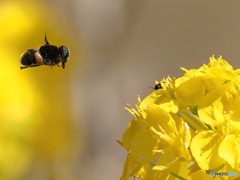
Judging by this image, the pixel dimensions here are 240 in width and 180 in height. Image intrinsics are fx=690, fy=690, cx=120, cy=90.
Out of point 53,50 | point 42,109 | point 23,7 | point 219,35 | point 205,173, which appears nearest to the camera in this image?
point 205,173

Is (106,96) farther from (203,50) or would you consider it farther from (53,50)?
(53,50)

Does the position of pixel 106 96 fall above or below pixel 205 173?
below

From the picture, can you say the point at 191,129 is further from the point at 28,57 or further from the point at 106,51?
the point at 106,51

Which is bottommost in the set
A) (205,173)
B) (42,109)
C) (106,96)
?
(106,96)

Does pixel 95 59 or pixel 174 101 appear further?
pixel 95 59

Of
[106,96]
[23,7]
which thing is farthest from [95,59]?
[23,7]

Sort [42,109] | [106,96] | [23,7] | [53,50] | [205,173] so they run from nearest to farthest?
1. [205,173]
2. [53,50]
3. [42,109]
4. [23,7]
5. [106,96]

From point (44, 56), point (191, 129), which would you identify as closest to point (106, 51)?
point (44, 56)
